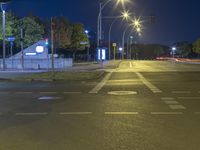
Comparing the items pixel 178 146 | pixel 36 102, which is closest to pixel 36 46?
pixel 36 102

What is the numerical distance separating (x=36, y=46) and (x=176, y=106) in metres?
46.1

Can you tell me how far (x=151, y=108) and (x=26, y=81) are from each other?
16699mm

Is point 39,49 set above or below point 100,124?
above

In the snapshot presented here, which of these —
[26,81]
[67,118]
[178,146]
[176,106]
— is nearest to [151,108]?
[176,106]

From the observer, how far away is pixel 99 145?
878 cm

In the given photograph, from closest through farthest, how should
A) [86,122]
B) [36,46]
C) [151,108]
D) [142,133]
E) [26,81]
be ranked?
[142,133] → [86,122] → [151,108] → [26,81] → [36,46]

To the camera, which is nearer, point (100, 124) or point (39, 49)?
point (100, 124)

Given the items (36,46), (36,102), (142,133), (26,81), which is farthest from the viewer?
(36,46)

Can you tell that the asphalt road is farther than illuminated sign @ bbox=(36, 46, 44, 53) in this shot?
No

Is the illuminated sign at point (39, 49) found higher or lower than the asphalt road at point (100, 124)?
higher

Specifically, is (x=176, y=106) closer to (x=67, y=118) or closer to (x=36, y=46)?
(x=67, y=118)

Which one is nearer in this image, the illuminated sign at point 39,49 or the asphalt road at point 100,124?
the asphalt road at point 100,124

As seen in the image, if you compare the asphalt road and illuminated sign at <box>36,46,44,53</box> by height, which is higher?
illuminated sign at <box>36,46,44,53</box>

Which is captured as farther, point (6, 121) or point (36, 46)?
point (36, 46)
